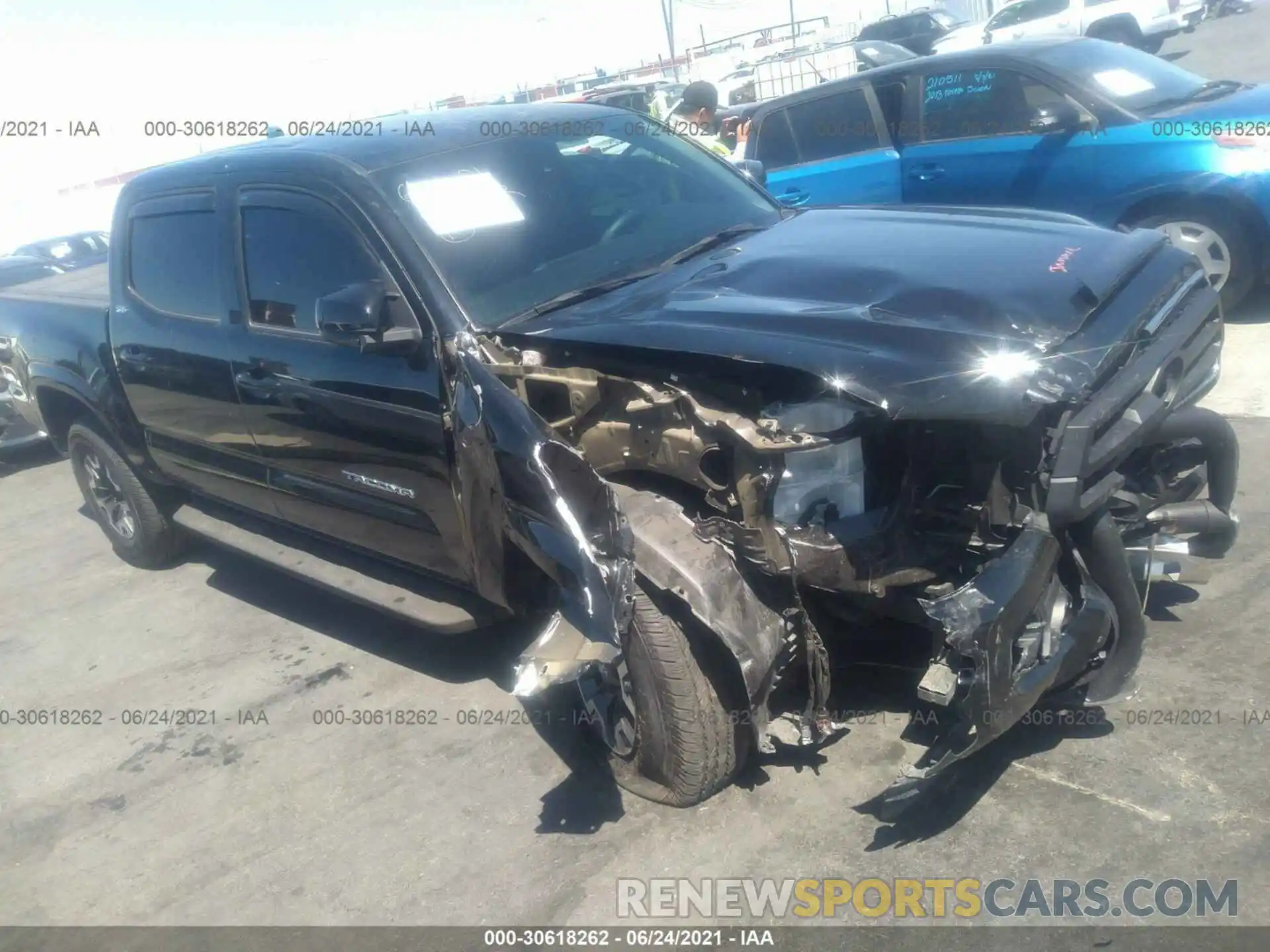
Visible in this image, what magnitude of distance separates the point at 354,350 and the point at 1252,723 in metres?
2.92

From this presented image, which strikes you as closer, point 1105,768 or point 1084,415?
point 1084,415

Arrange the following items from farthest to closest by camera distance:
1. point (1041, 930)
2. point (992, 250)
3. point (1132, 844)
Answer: point (992, 250) → point (1132, 844) → point (1041, 930)

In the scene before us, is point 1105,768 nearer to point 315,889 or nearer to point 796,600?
point 796,600

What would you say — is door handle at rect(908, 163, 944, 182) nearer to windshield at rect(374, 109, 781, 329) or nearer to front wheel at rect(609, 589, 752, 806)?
windshield at rect(374, 109, 781, 329)

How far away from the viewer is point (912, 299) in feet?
9.28

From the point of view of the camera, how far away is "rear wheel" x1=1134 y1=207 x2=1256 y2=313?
228 inches

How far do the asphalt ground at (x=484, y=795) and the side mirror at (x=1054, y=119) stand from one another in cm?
275

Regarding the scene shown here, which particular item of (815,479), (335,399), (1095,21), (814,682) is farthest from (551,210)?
(1095,21)

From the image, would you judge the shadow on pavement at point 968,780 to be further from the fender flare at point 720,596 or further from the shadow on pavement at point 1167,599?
the shadow on pavement at point 1167,599

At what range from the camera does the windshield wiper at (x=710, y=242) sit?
141 inches

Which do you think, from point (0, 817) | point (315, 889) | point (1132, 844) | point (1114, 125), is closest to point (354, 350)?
point (315, 889)

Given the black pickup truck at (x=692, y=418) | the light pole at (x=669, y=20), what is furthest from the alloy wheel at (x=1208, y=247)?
the light pole at (x=669, y=20)

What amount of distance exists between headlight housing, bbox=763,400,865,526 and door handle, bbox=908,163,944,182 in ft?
16.1

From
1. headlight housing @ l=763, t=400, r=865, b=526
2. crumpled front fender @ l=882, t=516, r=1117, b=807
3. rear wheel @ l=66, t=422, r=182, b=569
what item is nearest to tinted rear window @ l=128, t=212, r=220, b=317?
rear wheel @ l=66, t=422, r=182, b=569
